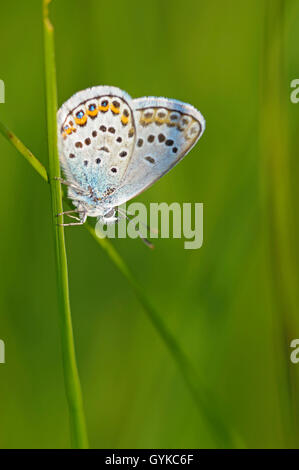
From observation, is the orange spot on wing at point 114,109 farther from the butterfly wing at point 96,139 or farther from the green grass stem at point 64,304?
the green grass stem at point 64,304

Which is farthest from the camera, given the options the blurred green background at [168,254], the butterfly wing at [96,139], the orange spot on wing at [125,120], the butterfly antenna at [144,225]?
the butterfly antenna at [144,225]

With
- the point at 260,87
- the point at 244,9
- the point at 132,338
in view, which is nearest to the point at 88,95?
the point at 260,87

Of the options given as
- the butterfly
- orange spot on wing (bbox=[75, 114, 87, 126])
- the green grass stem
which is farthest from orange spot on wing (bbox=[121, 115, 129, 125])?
the green grass stem

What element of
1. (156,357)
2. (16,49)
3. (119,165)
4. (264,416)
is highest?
(16,49)

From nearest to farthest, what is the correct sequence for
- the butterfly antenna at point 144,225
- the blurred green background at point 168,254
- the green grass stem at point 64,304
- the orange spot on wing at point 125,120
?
1. the green grass stem at point 64,304
2. the blurred green background at point 168,254
3. the orange spot on wing at point 125,120
4. the butterfly antenna at point 144,225

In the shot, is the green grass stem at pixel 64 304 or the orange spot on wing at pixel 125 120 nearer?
the green grass stem at pixel 64 304

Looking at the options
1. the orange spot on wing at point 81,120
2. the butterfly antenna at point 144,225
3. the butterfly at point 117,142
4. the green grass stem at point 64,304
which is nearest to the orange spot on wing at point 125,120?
the butterfly at point 117,142

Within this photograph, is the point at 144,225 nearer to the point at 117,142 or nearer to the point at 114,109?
the point at 117,142
